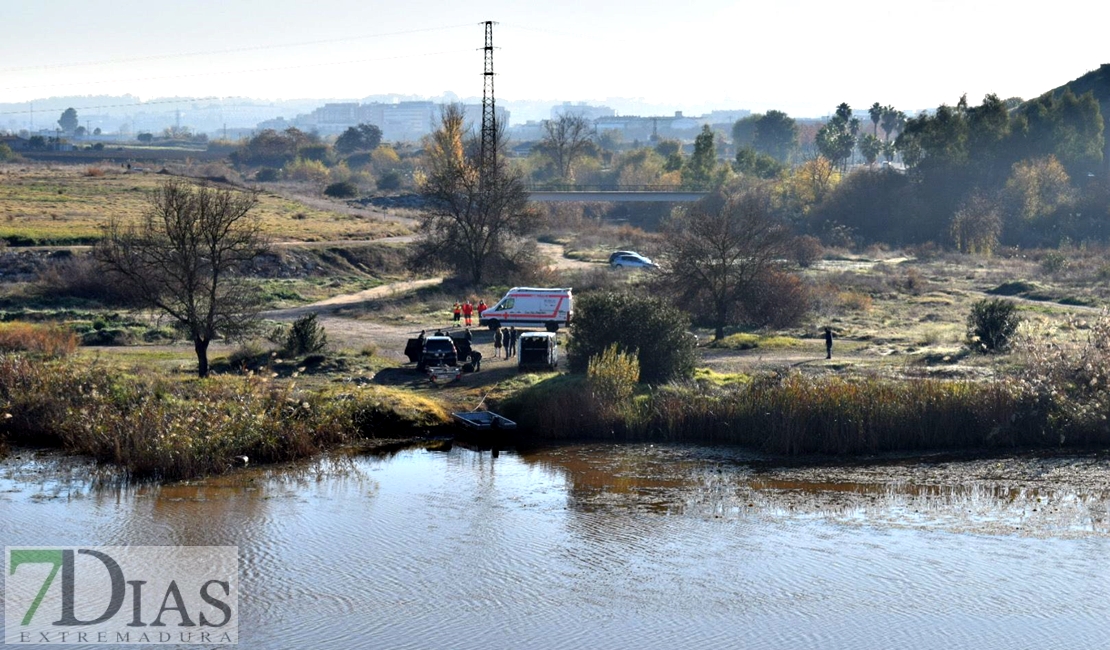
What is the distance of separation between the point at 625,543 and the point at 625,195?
8285 cm

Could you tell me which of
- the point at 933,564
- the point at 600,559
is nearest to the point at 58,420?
the point at 600,559

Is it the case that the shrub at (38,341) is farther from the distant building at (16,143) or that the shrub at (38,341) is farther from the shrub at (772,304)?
the distant building at (16,143)

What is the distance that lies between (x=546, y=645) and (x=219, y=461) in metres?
10.9

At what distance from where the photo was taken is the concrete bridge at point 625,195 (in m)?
102

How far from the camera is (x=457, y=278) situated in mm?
53969

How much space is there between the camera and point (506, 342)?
36125mm

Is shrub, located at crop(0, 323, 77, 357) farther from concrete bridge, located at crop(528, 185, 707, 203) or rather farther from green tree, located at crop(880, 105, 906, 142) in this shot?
green tree, located at crop(880, 105, 906, 142)

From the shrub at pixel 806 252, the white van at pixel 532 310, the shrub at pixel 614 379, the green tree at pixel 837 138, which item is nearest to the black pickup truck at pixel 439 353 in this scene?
the shrub at pixel 614 379

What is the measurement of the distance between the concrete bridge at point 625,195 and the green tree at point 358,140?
3226 inches

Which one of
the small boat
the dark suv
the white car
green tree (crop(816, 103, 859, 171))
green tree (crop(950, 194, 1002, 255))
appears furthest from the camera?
green tree (crop(816, 103, 859, 171))

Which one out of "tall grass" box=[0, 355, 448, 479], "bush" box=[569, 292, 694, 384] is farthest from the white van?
"tall grass" box=[0, 355, 448, 479]

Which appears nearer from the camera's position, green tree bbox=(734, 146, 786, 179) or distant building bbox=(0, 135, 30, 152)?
green tree bbox=(734, 146, 786, 179)

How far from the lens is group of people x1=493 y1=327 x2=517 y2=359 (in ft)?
118

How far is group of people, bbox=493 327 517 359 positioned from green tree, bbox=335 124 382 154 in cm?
14790
